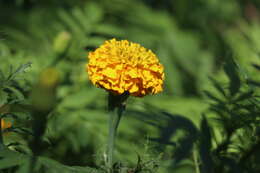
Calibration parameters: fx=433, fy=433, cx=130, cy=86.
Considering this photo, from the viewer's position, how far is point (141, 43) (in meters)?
2.80

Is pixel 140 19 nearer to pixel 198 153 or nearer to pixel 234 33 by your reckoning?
pixel 234 33

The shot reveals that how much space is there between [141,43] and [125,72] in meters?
1.88

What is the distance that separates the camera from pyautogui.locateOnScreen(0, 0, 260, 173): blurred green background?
116 cm

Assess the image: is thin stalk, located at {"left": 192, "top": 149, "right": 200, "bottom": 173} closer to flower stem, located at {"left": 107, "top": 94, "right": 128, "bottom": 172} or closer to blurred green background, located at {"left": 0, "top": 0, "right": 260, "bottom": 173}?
blurred green background, located at {"left": 0, "top": 0, "right": 260, "bottom": 173}

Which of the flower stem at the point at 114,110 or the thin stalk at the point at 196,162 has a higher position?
the flower stem at the point at 114,110

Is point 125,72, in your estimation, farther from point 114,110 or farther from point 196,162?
point 196,162

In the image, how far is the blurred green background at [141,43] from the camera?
1.16 meters

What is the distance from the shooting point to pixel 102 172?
873mm

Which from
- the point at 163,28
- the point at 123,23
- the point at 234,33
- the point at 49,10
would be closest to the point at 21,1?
the point at 49,10

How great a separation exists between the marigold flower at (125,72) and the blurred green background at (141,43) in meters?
0.14

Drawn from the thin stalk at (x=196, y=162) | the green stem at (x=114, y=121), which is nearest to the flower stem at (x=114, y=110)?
the green stem at (x=114, y=121)

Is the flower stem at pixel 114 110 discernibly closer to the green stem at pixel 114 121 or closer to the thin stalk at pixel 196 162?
the green stem at pixel 114 121

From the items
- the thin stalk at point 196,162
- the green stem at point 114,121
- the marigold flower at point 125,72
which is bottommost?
the thin stalk at point 196,162

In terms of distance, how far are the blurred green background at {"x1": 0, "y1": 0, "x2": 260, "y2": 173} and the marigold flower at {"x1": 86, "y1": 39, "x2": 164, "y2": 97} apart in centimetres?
14
